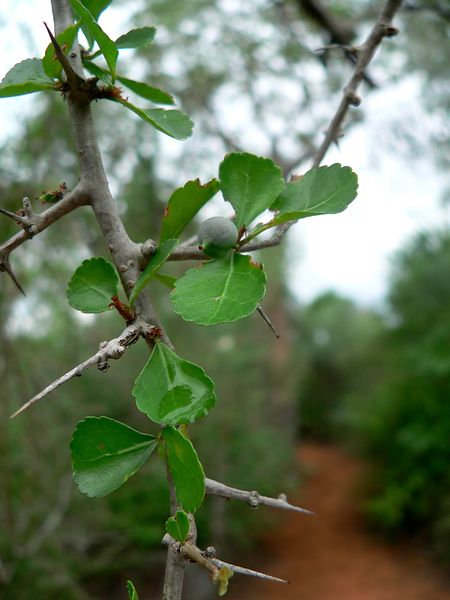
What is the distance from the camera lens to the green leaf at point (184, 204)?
0.38 meters

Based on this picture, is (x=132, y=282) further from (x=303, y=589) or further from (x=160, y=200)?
(x=303, y=589)

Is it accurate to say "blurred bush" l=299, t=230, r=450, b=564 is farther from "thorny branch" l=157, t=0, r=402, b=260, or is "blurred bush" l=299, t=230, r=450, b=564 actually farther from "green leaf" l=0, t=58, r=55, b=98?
"green leaf" l=0, t=58, r=55, b=98

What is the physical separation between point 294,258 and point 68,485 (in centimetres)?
520

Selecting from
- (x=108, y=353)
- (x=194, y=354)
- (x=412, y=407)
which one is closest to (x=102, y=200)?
(x=108, y=353)

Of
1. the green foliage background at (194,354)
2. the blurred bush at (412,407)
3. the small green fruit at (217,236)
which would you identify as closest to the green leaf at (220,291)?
the small green fruit at (217,236)

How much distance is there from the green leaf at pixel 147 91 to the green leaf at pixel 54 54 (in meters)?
0.05

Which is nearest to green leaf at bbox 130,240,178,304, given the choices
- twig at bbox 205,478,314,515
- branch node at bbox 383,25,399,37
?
twig at bbox 205,478,314,515

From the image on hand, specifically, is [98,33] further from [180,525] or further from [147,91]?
[180,525]

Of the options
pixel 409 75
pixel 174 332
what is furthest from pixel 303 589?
pixel 409 75

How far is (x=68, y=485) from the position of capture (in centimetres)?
290

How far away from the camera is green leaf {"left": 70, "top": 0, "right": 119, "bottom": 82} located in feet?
1.10

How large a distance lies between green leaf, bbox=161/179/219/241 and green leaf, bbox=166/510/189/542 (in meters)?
0.17

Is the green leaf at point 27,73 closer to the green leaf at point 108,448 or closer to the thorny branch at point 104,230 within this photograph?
the thorny branch at point 104,230

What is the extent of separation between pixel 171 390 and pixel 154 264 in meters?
0.07
